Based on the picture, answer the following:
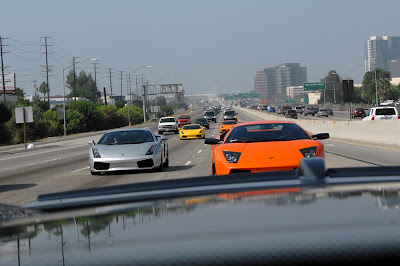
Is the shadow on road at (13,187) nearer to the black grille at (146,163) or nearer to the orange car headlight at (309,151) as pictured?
the black grille at (146,163)

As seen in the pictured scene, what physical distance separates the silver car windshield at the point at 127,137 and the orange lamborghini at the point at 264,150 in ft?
19.8

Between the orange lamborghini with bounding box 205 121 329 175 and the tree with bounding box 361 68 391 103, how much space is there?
14893 centimetres

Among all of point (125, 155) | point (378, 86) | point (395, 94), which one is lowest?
point (125, 155)

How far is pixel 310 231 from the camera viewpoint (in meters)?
2.50

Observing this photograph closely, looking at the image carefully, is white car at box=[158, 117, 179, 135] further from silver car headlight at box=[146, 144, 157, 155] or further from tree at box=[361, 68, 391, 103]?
tree at box=[361, 68, 391, 103]

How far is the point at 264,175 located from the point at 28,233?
2.09m

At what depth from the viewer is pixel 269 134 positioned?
1209cm

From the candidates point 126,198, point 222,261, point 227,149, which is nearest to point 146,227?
point 222,261

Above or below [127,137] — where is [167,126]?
below

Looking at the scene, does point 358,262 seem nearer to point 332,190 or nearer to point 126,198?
point 332,190

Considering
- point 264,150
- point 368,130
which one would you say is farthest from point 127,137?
point 368,130

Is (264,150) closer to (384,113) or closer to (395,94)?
(384,113)

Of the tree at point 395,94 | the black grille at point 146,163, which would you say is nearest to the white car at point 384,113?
the black grille at point 146,163

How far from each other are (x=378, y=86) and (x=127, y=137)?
15249 centimetres
